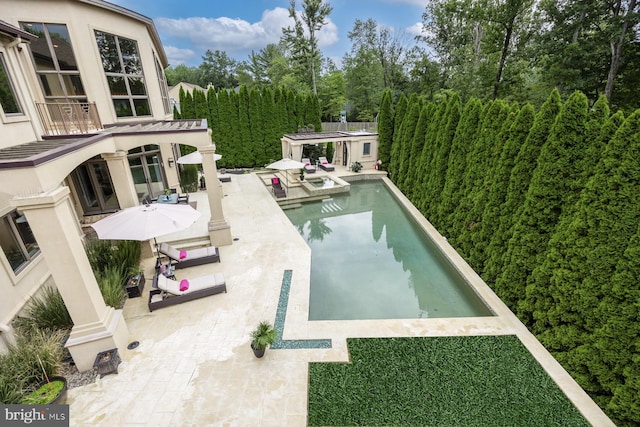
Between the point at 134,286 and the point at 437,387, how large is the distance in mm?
7817

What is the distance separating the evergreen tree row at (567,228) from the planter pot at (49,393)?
9.50 m

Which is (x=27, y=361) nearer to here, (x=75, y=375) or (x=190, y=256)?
(x=75, y=375)

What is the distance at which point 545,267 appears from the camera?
6.39 metres

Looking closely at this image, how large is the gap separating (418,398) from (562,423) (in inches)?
90.7

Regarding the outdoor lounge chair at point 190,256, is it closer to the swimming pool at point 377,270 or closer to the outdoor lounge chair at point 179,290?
the outdoor lounge chair at point 179,290

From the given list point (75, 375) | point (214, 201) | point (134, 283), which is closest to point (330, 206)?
point (214, 201)

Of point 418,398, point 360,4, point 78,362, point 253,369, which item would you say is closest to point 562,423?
point 418,398

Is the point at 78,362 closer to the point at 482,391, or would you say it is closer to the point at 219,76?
the point at 482,391

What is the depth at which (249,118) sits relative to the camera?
910 inches

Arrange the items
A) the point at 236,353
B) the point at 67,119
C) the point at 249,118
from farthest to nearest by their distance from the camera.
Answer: the point at 249,118
the point at 67,119
the point at 236,353

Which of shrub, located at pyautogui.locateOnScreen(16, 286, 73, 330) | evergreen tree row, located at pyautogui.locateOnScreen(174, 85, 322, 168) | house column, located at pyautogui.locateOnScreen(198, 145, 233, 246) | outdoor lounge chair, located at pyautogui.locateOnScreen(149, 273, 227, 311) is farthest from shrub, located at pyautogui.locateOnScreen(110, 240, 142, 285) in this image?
evergreen tree row, located at pyautogui.locateOnScreen(174, 85, 322, 168)

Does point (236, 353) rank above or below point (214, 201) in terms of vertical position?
below

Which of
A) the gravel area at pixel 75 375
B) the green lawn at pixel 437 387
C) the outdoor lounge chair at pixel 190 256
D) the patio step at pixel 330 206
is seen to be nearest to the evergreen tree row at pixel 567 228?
the green lawn at pixel 437 387

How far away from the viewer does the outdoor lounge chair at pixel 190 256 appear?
877 cm
